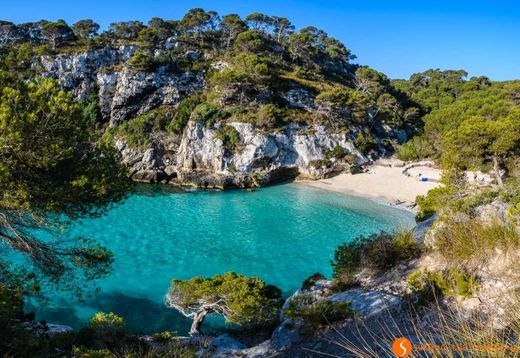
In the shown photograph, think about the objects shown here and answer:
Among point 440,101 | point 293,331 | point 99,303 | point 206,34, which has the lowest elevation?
point 99,303

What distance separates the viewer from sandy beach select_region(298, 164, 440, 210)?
35.2m

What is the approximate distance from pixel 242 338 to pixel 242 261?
8.11m

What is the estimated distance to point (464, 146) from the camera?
64.1ft

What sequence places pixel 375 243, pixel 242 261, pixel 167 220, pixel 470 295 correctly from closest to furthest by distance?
1. pixel 470 295
2. pixel 375 243
3. pixel 242 261
4. pixel 167 220

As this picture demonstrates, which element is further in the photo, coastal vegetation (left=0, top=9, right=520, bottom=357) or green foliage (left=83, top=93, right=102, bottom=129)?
green foliage (left=83, top=93, right=102, bottom=129)

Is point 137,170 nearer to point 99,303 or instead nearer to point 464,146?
point 99,303

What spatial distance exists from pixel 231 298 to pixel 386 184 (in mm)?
32810

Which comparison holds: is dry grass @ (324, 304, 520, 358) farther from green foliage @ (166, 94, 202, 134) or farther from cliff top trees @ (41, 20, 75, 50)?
cliff top trees @ (41, 20, 75, 50)

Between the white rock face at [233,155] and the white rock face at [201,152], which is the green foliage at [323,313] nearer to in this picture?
the white rock face at [233,155]

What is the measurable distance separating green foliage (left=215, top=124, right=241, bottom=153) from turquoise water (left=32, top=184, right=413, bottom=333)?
28.6 ft

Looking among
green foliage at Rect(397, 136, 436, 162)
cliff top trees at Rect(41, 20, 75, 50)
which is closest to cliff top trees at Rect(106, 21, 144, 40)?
cliff top trees at Rect(41, 20, 75, 50)

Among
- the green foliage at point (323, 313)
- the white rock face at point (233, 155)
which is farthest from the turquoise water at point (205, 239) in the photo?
A: the green foliage at point (323, 313)

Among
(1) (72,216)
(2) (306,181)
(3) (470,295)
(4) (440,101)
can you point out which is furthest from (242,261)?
(4) (440,101)

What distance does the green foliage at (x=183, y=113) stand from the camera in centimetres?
4597
